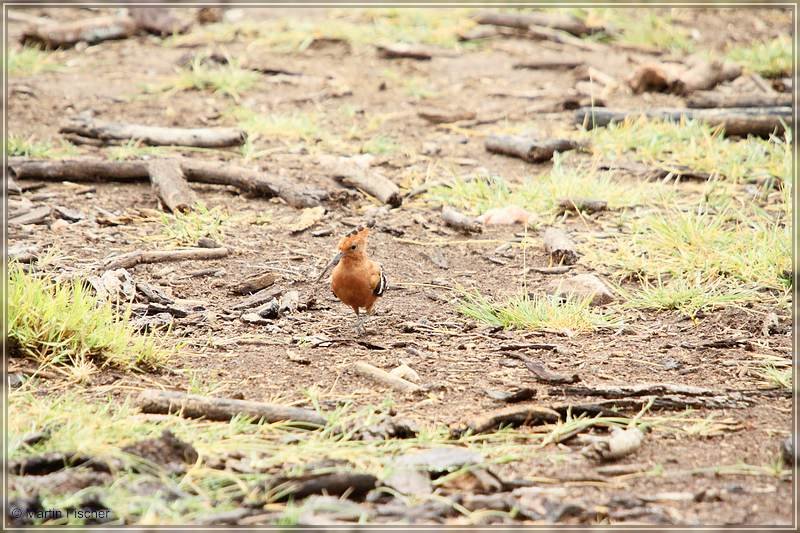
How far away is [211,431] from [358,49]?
6939 mm

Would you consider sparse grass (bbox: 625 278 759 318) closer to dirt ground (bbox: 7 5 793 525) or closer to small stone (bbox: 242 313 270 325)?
dirt ground (bbox: 7 5 793 525)

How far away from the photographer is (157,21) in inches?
395

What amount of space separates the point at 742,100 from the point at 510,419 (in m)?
5.36

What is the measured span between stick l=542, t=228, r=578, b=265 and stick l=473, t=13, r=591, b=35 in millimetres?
4968

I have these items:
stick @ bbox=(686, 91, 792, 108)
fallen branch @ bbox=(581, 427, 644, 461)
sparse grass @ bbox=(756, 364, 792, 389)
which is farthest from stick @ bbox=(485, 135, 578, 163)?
fallen branch @ bbox=(581, 427, 644, 461)

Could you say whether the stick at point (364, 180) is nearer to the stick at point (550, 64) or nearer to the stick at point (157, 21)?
the stick at point (550, 64)

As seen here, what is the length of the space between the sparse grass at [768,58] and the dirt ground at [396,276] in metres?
0.96

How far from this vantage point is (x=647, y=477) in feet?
10.2

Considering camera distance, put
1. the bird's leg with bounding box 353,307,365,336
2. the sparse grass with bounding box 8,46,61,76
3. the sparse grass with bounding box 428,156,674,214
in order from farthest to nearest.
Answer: the sparse grass with bounding box 8,46,61,76 → the sparse grass with bounding box 428,156,674,214 → the bird's leg with bounding box 353,307,365,336

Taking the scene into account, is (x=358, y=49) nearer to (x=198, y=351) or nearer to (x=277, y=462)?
(x=198, y=351)

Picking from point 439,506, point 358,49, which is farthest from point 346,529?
point 358,49

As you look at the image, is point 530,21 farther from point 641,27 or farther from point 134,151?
point 134,151

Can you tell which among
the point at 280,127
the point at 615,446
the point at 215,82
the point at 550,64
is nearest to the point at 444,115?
the point at 280,127

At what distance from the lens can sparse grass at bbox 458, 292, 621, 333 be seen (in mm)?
4668
